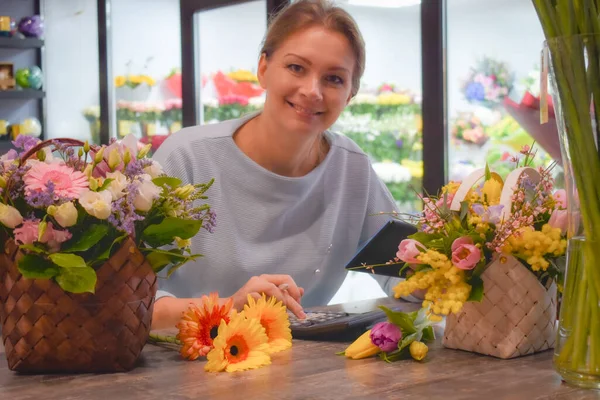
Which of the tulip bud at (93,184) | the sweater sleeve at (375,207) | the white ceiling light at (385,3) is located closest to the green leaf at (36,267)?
the tulip bud at (93,184)

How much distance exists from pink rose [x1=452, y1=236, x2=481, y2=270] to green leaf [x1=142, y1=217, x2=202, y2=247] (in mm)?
399

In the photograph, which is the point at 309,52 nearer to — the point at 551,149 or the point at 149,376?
the point at 551,149

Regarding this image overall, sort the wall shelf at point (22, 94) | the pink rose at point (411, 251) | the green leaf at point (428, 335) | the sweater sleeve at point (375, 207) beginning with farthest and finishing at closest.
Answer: the wall shelf at point (22, 94) → the sweater sleeve at point (375, 207) → the green leaf at point (428, 335) → the pink rose at point (411, 251)

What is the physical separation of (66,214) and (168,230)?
0.55ft

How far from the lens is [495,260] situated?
126cm

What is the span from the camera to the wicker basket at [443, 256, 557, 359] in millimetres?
1262

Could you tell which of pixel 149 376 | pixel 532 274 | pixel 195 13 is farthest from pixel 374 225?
pixel 195 13

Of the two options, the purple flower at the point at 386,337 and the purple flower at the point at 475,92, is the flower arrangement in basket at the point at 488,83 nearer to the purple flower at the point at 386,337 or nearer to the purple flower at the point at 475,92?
the purple flower at the point at 475,92

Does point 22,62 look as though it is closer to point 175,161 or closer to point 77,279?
point 175,161

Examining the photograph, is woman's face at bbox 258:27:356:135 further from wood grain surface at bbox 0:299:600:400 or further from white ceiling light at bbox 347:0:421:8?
white ceiling light at bbox 347:0:421:8

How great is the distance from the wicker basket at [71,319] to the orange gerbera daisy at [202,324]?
10 centimetres

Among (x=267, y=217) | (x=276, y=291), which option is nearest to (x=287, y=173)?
(x=267, y=217)

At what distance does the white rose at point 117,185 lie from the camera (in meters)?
1.15

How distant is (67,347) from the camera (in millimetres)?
1157
